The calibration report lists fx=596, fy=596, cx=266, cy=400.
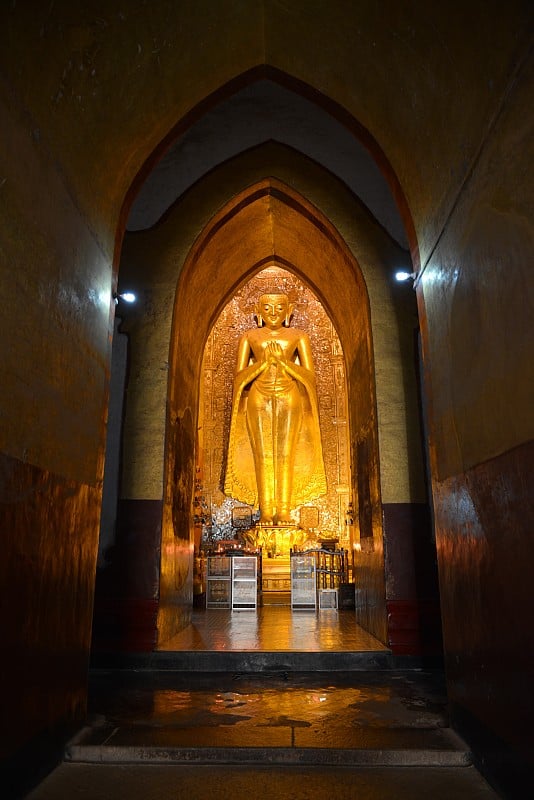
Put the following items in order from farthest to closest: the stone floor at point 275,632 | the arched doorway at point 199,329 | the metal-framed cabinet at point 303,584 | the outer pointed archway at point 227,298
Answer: the metal-framed cabinet at point 303,584, the outer pointed archway at point 227,298, the arched doorway at point 199,329, the stone floor at point 275,632

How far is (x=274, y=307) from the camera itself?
33.5ft

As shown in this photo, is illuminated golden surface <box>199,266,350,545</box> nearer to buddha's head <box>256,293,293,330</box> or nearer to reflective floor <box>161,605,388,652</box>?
buddha's head <box>256,293,293,330</box>

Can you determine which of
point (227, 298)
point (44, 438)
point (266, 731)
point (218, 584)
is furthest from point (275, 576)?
point (44, 438)

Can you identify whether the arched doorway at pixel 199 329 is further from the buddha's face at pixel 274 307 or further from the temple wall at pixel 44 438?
the buddha's face at pixel 274 307

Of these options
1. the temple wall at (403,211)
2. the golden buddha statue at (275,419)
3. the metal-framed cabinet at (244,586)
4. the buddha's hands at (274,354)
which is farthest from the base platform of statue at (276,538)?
the temple wall at (403,211)

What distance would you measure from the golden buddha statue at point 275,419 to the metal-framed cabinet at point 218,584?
6.50 ft

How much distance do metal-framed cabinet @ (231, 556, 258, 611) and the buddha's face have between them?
4.33 meters

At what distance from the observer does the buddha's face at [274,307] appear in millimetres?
10219

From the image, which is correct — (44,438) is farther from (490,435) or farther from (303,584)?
(303,584)

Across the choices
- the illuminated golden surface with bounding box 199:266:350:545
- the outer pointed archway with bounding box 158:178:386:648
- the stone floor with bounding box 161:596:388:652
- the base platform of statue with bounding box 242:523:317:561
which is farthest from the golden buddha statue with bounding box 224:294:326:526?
the stone floor with bounding box 161:596:388:652

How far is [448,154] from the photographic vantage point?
3016 mm

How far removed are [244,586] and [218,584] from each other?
1.49ft

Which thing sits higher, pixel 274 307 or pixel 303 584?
pixel 274 307

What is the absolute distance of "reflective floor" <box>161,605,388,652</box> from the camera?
16.5 feet
